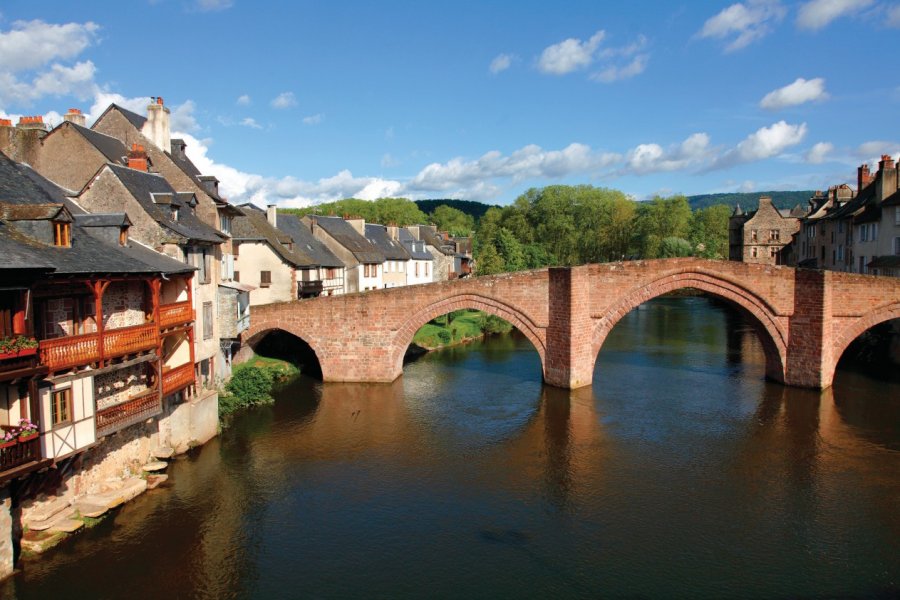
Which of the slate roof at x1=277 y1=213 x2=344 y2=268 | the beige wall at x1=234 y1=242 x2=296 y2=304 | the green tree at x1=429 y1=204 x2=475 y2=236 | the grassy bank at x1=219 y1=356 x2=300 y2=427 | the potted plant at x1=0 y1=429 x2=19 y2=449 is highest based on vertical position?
the green tree at x1=429 y1=204 x2=475 y2=236

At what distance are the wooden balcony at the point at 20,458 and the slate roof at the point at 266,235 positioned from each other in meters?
22.4

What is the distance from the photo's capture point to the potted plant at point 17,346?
1272 cm

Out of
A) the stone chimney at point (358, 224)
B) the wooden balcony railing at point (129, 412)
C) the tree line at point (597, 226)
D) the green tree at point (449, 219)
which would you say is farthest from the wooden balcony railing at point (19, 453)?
the green tree at point (449, 219)

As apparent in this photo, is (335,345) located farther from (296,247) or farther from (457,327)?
(457,327)

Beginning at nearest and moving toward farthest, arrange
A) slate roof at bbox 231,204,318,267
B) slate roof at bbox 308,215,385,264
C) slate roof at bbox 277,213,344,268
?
slate roof at bbox 231,204,318,267 → slate roof at bbox 277,213,344,268 → slate roof at bbox 308,215,385,264

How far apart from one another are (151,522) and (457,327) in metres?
31.5

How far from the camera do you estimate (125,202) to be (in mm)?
21156

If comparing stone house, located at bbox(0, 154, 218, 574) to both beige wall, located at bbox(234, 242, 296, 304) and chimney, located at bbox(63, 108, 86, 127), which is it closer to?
chimney, located at bbox(63, 108, 86, 127)

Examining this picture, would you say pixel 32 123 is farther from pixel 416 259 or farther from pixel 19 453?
pixel 416 259

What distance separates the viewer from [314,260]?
131ft

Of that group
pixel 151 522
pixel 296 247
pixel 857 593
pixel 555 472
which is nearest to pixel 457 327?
pixel 296 247

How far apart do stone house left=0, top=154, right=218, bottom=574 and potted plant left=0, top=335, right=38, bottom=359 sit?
0.09 feet

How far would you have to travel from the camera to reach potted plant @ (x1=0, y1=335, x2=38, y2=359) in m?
→ 12.7

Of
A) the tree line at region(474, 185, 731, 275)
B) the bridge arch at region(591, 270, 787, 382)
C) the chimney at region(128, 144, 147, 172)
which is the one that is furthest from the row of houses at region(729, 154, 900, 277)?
the chimney at region(128, 144, 147, 172)
